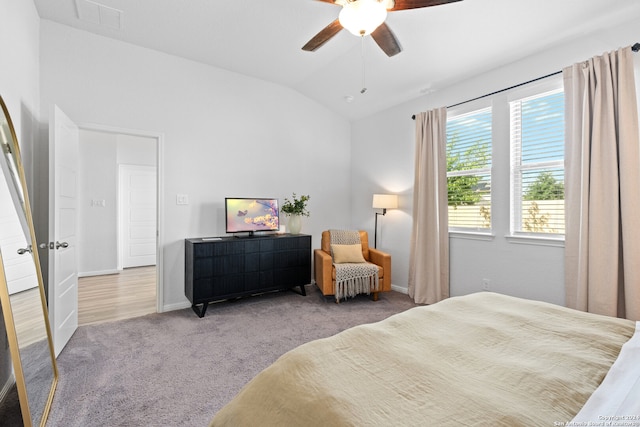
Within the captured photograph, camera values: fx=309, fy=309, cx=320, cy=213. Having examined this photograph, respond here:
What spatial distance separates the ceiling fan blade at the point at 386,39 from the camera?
2.04 metres

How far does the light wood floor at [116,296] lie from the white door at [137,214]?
497 millimetres

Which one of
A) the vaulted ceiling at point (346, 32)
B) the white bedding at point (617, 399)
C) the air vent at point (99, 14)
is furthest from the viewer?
the air vent at point (99, 14)

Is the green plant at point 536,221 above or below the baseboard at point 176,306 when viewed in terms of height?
above

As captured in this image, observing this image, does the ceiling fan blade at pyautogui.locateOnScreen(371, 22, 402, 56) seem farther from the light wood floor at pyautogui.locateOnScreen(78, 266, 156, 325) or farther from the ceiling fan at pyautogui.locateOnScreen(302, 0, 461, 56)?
the light wood floor at pyautogui.locateOnScreen(78, 266, 156, 325)

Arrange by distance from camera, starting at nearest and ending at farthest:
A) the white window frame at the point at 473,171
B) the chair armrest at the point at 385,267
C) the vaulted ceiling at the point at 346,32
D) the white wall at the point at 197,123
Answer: the vaulted ceiling at the point at 346,32 < the white wall at the point at 197,123 < the white window frame at the point at 473,171 < the chair armrest at the point at 385,267

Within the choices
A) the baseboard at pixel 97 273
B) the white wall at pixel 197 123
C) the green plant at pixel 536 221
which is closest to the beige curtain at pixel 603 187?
the green plant at pixel 536 221

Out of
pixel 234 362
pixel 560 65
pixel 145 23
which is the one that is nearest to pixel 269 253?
pixel 234 362

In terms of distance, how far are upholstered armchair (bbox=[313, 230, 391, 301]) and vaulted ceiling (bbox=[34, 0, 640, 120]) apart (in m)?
2.14

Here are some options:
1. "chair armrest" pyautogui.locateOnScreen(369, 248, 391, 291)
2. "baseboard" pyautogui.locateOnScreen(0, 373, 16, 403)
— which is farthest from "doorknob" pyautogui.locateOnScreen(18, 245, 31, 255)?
"chair armrest" pyautogui.locateOnScreen(369, 248, 391, 291)

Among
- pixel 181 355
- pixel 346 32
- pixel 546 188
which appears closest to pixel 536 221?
pixel 546 188

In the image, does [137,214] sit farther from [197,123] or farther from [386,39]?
[386,39]

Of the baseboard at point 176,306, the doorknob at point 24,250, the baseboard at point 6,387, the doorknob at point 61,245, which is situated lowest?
the baseboard at point 176,306

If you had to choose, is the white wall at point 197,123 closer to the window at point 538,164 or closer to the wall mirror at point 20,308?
the wall mirror at point 20,308

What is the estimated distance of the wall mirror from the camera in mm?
1405
